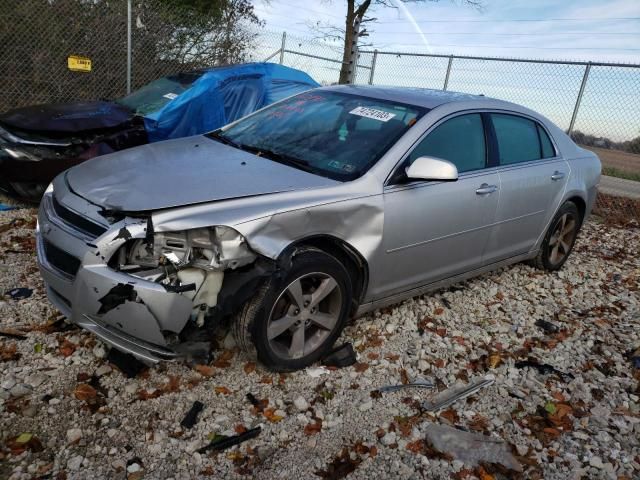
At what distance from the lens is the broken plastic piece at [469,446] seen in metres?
2.53

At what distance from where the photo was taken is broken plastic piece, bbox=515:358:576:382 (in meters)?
3.38

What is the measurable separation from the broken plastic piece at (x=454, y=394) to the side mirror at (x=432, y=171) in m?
1.27

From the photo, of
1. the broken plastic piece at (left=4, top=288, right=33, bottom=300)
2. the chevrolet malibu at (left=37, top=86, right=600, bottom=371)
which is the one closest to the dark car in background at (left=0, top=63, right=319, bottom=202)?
the broken plastic piece at (left=4, top=288, right=33, bottom=300)

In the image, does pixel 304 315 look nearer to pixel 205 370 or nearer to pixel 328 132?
pixel 205 370

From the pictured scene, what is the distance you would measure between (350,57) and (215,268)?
10061 millimetres

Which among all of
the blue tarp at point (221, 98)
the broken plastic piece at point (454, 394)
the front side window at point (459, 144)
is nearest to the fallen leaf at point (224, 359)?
the broken plastic piece at point (454, 394)

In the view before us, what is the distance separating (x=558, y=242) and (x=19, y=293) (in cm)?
475

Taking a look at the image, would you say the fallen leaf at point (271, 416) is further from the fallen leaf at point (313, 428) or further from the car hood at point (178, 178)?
the car hood at point (178, 178)

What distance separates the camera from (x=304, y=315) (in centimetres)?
292

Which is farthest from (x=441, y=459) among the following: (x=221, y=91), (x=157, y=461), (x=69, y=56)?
(x=69, y=56)

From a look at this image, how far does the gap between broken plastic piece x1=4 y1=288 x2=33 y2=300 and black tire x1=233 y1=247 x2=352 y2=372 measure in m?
1.75

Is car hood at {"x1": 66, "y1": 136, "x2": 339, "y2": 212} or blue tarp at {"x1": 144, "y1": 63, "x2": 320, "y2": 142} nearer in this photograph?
car hood at {"x1": 66, "y1": 136, "x2": 339, "y2": 212}

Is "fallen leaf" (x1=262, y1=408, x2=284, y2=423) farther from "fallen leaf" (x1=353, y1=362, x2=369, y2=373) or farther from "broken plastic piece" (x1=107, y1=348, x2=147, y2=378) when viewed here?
"broken plastic piece" (x1=107, y1=348, x2=147, y2=378)

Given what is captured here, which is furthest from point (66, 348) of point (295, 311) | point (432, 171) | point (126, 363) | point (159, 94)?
point (159, 94)
